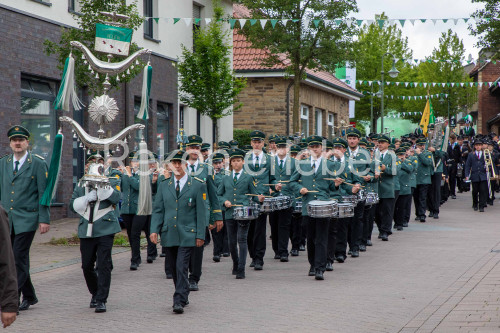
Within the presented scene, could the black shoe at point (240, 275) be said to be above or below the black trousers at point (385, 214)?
below

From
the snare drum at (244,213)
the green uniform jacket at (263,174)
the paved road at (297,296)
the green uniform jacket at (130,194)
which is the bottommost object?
the paved road at (297,296)

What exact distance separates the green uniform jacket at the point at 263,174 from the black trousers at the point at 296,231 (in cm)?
142

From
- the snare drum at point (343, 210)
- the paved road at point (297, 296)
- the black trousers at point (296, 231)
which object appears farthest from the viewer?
the black trousers at point (296, 231)

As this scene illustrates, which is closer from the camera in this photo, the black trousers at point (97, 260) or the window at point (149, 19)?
the black trousers at point (97, 260)

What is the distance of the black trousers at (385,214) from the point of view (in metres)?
16.2

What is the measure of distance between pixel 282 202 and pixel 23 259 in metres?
5.13

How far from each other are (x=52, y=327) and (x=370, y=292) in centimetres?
411

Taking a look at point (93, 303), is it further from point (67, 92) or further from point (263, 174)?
point (263, 174)

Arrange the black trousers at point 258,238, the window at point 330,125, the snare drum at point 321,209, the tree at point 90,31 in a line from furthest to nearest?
the window at point 330,125
the tree at point 90,31
the black trousers at point 258,238
the snare drum at point 321,209

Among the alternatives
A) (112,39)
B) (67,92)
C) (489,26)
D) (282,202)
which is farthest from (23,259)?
(489,26)

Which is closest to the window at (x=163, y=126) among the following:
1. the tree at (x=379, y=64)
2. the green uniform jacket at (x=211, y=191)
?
the green uniform jacket at (x=211, y=191)

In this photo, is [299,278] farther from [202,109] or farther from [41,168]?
[202,109]

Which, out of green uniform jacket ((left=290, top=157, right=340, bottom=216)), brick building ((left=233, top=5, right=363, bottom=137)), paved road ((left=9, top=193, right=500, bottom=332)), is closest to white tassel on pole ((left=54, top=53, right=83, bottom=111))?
paved road ((left=9, top=193, right=500, bottom=332))

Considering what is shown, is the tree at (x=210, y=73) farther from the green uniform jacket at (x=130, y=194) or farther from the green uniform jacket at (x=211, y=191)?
the green uniform jacket at (x=211, y=191)
